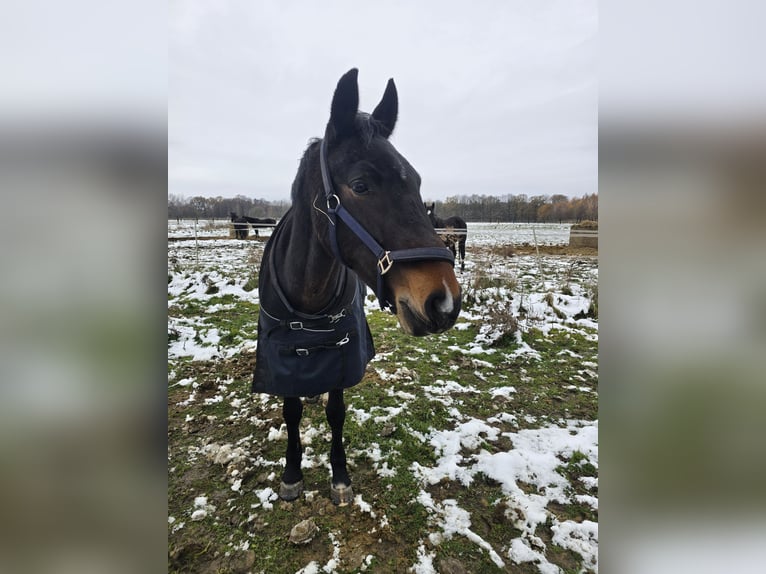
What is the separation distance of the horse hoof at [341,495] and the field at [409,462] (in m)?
0.05

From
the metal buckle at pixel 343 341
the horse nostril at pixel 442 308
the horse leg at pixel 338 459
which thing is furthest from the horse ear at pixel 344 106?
the horse leg at pixel 338 459

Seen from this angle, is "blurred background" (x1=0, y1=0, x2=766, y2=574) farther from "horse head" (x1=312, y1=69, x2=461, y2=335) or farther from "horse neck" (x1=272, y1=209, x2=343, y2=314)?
"horse neck" (x1=272, y1=209, x2=343, y2=314)

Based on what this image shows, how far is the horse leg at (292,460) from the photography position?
240 cm

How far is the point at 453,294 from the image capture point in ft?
4.65

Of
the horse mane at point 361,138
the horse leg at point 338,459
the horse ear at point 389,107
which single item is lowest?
the horse leg at point 338,459

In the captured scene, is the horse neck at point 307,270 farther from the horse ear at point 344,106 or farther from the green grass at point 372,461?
the green grass at point 372,461

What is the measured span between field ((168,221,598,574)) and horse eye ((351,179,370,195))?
2.32 meters

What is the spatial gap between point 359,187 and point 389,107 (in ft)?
3.11

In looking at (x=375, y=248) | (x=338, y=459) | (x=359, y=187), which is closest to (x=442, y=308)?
(x=375, y=248)

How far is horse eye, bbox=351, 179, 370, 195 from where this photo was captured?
166cm

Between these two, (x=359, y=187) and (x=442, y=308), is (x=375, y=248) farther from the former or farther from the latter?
(x=442, y=308)

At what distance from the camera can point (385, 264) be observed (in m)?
1.53
